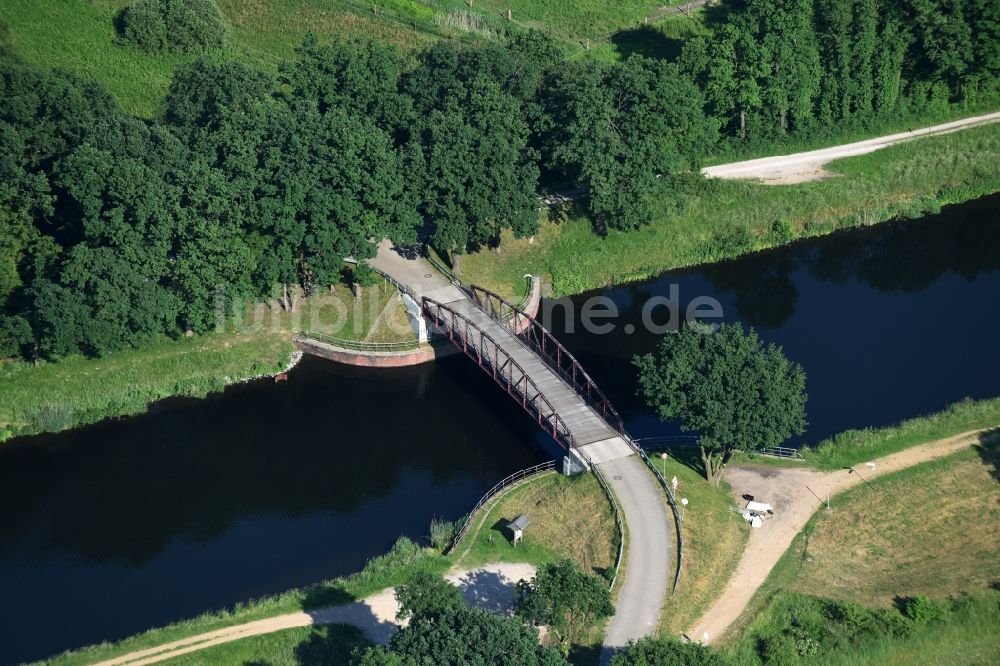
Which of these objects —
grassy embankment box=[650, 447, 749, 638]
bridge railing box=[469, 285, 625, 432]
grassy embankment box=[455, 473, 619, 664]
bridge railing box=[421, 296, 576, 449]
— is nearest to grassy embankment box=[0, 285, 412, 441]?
bridge railing box=[421, 296, 576, 449]

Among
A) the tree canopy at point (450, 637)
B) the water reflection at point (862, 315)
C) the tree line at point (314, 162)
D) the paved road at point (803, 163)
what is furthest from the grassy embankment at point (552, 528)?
the paved road at point (803, 163)

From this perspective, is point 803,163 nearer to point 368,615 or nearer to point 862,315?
point 862,315

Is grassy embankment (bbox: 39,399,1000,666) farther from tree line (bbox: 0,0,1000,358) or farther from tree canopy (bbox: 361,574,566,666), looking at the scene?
tree line (bbox: 0,0,1000,358)

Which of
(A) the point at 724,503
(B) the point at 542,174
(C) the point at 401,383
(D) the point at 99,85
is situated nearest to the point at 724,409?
(A) the point at 724,503

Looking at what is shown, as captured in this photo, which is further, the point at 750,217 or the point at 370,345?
the point at 750,217

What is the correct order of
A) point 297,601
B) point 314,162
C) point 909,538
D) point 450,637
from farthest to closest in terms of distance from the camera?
point 314,162
point 909,538
point 297,601
point 450,637

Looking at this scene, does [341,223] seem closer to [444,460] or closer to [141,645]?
[444,460]

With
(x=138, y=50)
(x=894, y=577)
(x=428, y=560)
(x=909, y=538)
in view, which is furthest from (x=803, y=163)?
(x=138, y=50)
